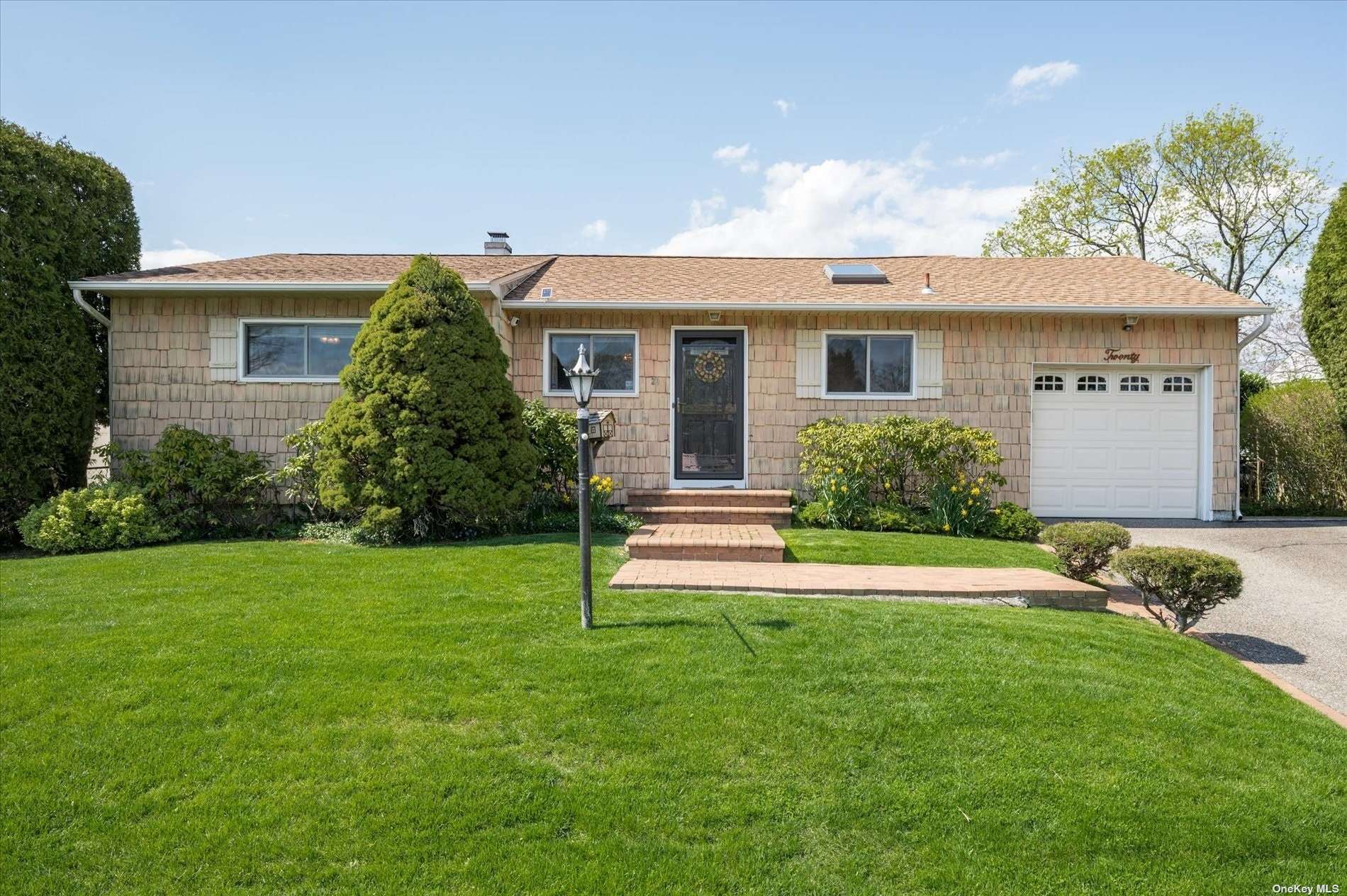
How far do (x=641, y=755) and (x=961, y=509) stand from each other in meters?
6.48

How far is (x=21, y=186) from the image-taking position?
8.02 m

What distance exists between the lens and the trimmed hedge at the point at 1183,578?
500 centimetres

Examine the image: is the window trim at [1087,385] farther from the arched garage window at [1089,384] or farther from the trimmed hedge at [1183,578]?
the trimmed hedge at [1183,578]

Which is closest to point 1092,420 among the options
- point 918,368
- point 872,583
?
point 918,368

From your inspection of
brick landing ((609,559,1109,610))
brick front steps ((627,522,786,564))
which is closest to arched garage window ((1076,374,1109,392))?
brick landing ((609,559,1109,610))

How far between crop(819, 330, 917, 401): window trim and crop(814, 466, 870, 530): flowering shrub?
144 centimetres

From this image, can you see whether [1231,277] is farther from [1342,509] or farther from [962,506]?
A: [962,506]

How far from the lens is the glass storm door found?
9953 millimetres

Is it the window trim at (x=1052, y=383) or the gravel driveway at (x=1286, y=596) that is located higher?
the window trim at (x=1052, y=383)

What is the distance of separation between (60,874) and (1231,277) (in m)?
26.5

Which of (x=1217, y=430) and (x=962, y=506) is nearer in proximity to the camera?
(x=962, y=506)

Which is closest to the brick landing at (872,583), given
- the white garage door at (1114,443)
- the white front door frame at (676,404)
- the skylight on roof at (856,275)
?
the white front door frame at (676,404)

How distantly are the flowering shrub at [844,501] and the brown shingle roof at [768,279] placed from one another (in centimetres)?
249

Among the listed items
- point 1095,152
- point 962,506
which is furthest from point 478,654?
point 1095,152
